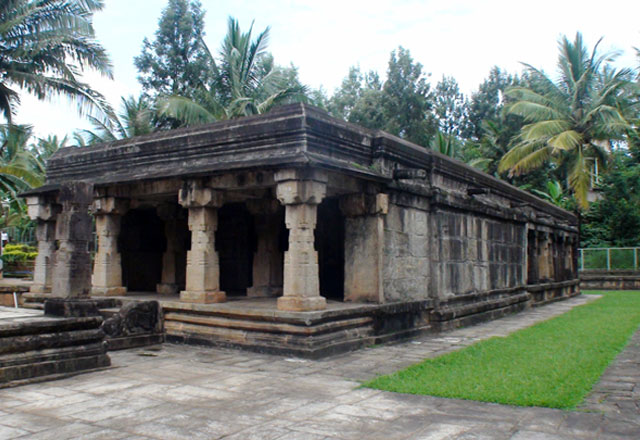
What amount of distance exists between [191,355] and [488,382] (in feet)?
13.7

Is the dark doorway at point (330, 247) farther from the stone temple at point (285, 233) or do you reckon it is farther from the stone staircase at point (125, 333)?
the stone staircase at point (125, 333)

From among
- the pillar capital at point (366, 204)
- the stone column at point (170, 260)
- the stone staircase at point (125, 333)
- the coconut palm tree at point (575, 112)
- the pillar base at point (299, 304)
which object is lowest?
the stone staircase at point (125, 333)

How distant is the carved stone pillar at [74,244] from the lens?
754 cm

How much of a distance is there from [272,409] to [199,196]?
16.3 ft

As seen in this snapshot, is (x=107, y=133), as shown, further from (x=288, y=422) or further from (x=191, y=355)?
(x=288, y=422)

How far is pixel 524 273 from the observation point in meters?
16.6

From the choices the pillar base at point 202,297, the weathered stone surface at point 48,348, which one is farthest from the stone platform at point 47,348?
the pillar base at point 202,297

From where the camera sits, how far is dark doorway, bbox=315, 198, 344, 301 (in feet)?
40.4

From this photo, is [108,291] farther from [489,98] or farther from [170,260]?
[489,98]

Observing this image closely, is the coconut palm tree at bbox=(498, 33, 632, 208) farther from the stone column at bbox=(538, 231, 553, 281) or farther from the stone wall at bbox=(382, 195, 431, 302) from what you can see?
the stone wall at bbox=(382, 195, 431, 302)

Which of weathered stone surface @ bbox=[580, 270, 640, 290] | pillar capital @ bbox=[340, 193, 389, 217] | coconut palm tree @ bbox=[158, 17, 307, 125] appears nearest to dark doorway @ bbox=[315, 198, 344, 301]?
pillar capital @ bbox=[340, 193, 389, 217]

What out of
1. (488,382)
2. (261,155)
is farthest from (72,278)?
(488,382)

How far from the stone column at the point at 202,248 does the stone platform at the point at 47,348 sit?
2392 millimetres

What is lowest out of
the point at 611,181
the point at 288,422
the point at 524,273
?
the point at 288,422
